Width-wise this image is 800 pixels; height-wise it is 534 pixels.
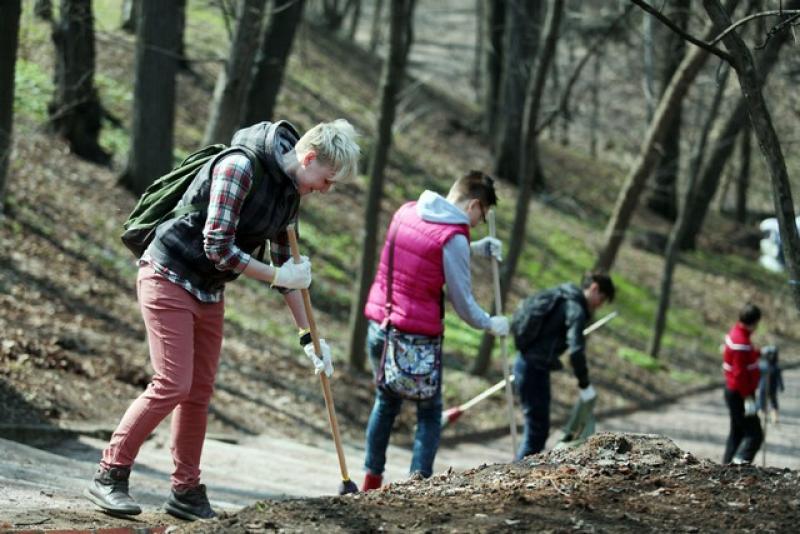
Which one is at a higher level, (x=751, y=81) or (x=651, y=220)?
(x=751, y=81)

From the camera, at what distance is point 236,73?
33.5ft

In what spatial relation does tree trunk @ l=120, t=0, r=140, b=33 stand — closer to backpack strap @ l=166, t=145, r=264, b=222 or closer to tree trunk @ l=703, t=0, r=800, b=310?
backpack strap @ l=166, t=145, r=264, b=222

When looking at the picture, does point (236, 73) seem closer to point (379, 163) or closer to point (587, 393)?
point (379, 163)

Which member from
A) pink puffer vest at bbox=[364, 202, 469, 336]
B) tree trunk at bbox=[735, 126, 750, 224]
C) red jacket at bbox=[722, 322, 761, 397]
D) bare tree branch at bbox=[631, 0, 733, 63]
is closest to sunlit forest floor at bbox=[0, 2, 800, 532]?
tree trunk at bbox=[735, 126, 750, 224]

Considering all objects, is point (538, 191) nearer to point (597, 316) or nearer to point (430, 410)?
point (597, 316)

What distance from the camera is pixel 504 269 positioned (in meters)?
13.7

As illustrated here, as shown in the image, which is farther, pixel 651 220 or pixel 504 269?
pixel 651 220

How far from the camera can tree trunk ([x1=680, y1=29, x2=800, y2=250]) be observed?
49.8 feet

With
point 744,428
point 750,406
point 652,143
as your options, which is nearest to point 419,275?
point 750,406

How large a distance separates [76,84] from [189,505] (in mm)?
9736

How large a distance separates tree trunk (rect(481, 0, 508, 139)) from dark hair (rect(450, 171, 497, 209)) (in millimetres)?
17965

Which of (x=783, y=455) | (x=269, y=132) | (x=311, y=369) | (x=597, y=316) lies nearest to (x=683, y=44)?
(x=597, y=316)

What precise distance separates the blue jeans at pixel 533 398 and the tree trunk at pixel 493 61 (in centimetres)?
1692

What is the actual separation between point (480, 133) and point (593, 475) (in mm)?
21466
